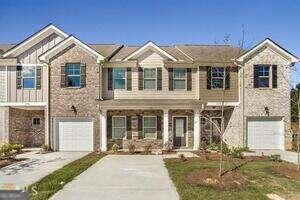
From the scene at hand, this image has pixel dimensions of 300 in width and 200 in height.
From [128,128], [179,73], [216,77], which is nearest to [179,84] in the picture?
[179,73]

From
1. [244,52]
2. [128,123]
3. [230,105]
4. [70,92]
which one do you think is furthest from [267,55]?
[70,92]

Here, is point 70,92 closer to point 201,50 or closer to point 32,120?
point 32,120

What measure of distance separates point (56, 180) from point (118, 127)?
13429mm

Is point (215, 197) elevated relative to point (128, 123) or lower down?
lower down

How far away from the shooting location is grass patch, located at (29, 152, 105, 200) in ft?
41.2

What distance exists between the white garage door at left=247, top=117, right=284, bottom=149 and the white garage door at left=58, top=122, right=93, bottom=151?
10.7m

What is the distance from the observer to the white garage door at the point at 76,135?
28.0 m

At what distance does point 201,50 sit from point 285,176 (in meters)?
16.4

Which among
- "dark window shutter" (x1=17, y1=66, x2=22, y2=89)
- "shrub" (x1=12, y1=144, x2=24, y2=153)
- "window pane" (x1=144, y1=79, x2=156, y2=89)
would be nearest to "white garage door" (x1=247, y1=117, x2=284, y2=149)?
"window pane" (x1=144, y1=79, x2=156, y2=89)

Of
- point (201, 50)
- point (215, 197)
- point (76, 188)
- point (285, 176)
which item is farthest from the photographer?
point (201, 50)

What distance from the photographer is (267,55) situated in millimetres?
28047

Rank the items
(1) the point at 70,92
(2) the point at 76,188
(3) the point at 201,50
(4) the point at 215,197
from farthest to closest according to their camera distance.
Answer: (3) the point at 201,50 → (1) the point at 70,92 → (2) the point at 76,188 → (4) the point at 215,197

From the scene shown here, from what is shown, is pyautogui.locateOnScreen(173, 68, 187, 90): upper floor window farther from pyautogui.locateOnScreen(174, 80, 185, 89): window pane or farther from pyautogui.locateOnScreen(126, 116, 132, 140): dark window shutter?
pyautogui.locateOnScreen(126, 116, 132, 140): dark window shutter

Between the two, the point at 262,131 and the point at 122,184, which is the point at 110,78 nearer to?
the point at 262,131
